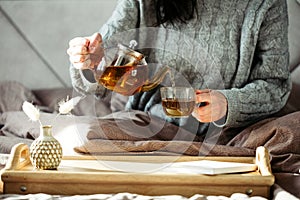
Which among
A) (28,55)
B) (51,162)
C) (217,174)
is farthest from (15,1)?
(217,174)

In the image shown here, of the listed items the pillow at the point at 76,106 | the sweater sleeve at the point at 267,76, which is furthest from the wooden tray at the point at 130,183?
the pillow at the point at 76,106

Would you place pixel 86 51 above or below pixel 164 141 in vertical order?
above

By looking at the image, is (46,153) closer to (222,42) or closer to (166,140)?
(166,140)

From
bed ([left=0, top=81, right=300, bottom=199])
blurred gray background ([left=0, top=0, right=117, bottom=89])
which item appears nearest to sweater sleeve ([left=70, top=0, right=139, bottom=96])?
bed ([left=0, top=81, right=300, bottom=199])

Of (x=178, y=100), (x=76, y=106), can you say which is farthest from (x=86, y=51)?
(x=76, y=106)

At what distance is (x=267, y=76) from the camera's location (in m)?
2.07

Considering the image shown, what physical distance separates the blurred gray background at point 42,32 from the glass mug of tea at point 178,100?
1266 millimetres

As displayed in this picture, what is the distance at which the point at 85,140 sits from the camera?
5.75 feet

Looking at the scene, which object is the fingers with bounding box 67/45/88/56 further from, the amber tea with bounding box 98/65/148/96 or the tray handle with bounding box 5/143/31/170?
the tray handle with bounding box 5/143/31/170

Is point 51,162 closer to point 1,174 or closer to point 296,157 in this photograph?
point 1,174

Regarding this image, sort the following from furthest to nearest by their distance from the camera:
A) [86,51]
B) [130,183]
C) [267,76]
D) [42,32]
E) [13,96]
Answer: [42,32]
[13,96]
[267,76]
[86,51]
[130,183]

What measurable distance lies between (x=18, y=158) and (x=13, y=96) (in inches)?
42.5

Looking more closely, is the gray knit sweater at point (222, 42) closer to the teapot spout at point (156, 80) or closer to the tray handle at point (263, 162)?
the teapot spout at point (156, 80)

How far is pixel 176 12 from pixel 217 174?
0.73m
